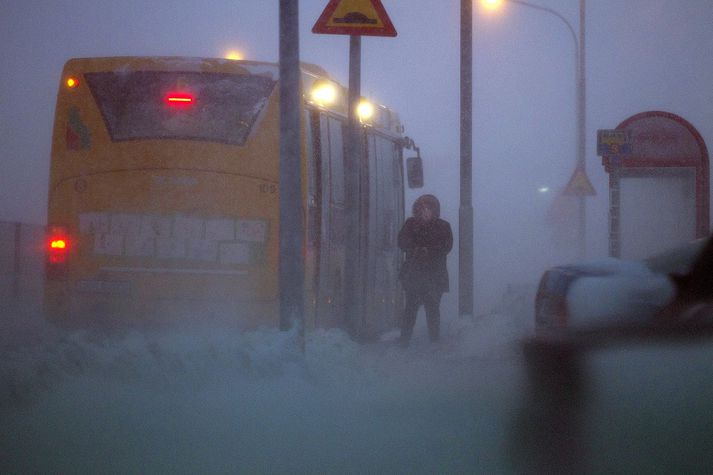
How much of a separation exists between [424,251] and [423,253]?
28 mm

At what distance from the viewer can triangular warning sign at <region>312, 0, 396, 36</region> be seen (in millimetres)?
10211

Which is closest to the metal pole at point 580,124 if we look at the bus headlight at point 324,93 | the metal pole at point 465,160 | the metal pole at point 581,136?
the metal pole at point 581,136

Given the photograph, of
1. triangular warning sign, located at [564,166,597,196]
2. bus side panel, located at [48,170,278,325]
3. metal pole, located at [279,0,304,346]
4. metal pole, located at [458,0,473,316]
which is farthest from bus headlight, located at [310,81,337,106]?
triangular warning sign, located at [564,166,597,196]

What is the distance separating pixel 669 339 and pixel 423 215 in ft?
33.9

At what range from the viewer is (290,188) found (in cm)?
906

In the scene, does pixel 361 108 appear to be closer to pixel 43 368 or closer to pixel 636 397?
pixel 43 368

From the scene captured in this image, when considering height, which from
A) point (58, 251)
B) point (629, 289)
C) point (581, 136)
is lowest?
point (629, 289)

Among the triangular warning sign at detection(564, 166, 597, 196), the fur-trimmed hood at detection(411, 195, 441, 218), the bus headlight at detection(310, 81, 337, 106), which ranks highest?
the bus headlight at detection(310, 81, 337, 106)

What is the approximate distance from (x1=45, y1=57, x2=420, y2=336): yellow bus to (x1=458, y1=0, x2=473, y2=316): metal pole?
Answer: 6916 mm

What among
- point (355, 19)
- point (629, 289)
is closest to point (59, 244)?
point (355, 19)

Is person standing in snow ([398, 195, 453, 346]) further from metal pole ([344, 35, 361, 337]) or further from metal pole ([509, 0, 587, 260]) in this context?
metal pole ([509, 0, 587, 260])

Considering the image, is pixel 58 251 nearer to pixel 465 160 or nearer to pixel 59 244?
pixel 59 244

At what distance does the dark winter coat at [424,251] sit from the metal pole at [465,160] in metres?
3.87

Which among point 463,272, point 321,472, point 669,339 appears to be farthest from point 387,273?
point 669,339
